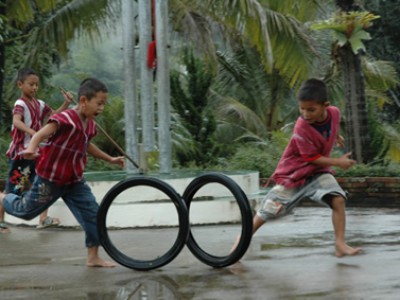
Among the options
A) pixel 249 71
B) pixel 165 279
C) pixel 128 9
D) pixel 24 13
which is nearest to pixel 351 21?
pixel 128 9

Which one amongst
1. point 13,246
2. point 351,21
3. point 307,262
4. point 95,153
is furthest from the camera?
point 351,21

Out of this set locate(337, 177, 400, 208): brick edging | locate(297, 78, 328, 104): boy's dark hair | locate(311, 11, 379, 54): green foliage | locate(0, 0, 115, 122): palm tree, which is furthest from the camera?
locate(0, 0, 115, 122): palm tree

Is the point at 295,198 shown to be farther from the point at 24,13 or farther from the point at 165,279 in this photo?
the point at 24,13

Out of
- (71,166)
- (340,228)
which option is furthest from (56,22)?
(340,228)

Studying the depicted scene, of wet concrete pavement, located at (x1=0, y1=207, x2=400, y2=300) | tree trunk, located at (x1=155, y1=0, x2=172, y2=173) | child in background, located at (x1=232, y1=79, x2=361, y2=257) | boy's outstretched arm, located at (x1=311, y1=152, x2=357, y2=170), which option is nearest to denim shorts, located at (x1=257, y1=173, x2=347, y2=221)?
child in background, located at (x1=232, y1=79, x2=361, y2=257)

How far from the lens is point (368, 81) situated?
72.5ft

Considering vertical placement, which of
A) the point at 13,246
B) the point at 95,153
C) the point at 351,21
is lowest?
the point at 13,246

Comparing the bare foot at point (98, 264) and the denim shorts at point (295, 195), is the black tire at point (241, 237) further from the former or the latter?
the bare foot at point (98, 264)

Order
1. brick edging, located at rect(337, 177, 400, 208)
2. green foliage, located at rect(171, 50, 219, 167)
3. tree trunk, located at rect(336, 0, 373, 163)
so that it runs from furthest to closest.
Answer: green foliage, located at rect(171, 50, 219, 167) → tree trunk, located at rect(336, 0, 373, 163) → brick edging, located at rect(337, 177, 400, 208)

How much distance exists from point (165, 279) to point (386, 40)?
2316 cm

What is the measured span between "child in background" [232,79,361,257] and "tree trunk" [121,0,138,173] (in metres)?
3.97

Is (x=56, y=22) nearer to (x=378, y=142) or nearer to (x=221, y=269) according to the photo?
(x=378, y=142)

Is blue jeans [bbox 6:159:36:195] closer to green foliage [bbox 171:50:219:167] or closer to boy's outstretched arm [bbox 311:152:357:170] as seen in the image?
boy's outstretched arm [bbox 311:152:357:170]

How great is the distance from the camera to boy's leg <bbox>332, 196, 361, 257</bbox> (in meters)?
7.38
